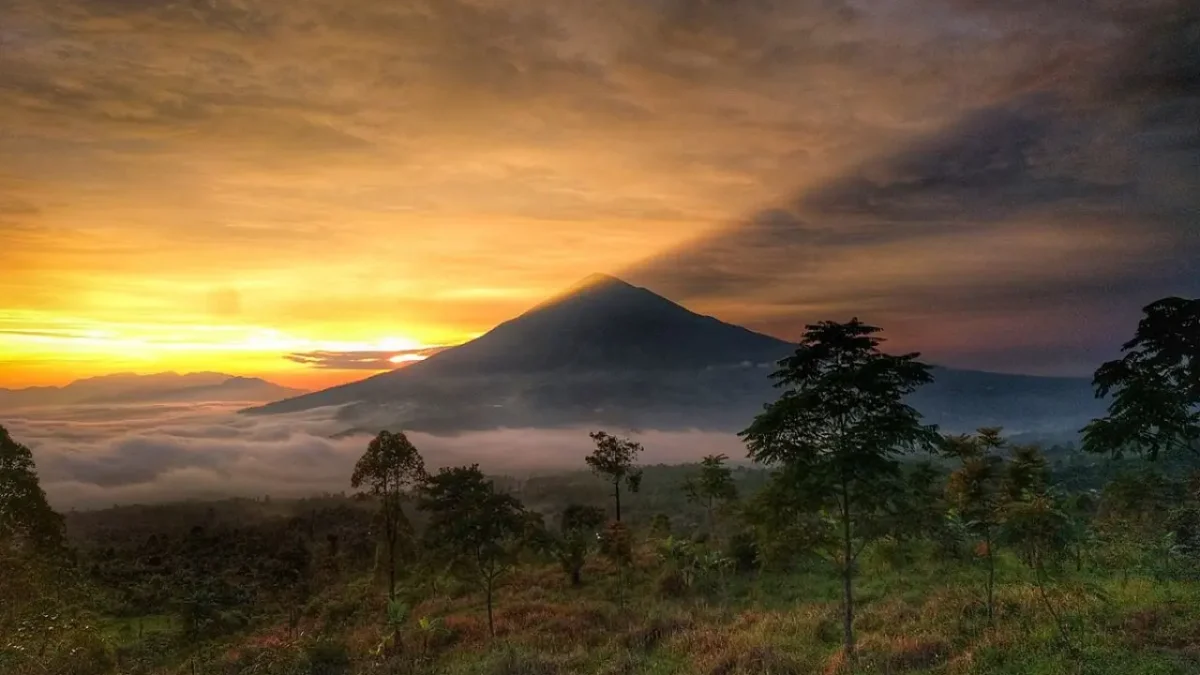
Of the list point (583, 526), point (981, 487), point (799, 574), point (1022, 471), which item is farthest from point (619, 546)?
point (1022, 471)

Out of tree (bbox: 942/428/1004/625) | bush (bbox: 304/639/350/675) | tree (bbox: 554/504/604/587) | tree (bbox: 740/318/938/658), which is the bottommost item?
tree (bbox: 554/504/604/587)

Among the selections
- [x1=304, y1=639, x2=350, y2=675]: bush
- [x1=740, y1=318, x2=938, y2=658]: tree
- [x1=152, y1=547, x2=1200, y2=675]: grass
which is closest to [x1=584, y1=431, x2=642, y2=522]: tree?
[x1=152, y1=547, x2=1200, y2=675]: grass

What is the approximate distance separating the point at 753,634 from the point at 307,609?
75.0 feet

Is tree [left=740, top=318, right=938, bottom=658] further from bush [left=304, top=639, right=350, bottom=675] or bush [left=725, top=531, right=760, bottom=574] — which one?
bush [left=725, top=531, right=760, bottom=574]

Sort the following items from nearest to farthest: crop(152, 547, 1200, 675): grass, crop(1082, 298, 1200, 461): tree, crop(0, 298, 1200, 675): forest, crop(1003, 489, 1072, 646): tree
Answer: crop(152, 547, 1200, 675): grass, crop(1003, 489, 1072, 646): tree, crop(0, 298, 1200, 675): forest, crop(1082, 298, 1200, 461): tree

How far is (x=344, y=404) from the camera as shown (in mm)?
192375

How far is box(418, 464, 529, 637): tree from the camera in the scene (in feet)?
69.8

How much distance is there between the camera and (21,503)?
15.6 meters


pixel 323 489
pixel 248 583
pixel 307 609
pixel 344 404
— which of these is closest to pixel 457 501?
pixel 307 609

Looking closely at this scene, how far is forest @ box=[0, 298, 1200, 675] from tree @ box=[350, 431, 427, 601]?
73 mm

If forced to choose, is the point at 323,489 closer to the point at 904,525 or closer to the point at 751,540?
the point at 751,540

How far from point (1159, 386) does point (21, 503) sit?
30.2 meters

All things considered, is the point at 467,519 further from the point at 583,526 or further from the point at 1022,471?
the point at 583,526

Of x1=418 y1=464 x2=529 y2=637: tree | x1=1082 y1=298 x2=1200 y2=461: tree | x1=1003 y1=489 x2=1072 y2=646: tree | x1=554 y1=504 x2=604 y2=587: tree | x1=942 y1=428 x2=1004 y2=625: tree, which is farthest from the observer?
x1=554 y1=504 x2=604 y2=587: tree
